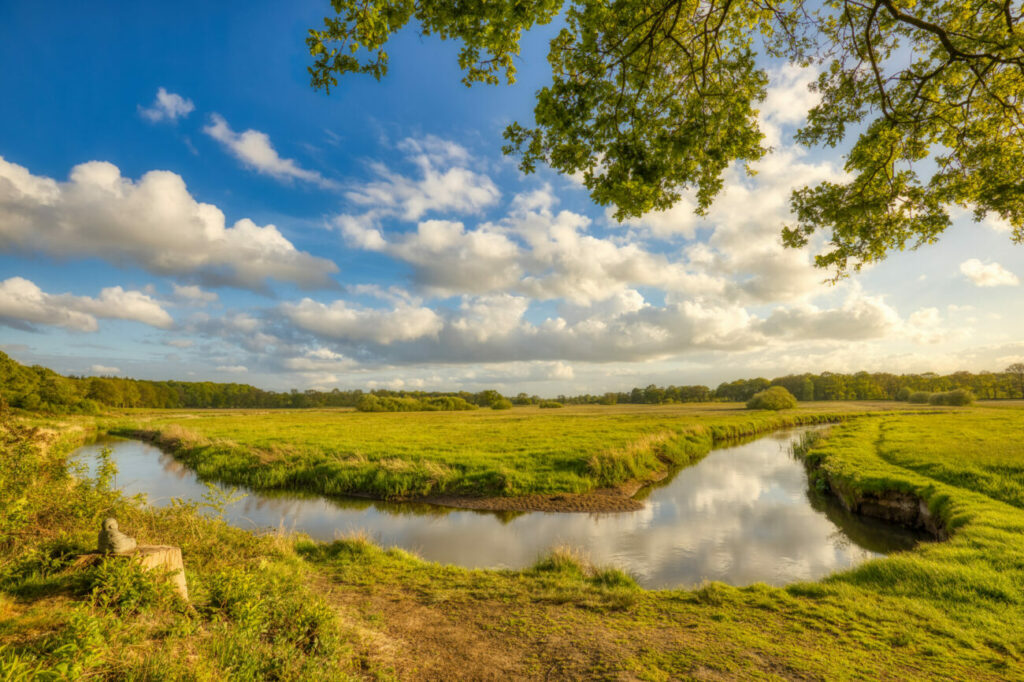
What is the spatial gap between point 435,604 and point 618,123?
979 centimetres

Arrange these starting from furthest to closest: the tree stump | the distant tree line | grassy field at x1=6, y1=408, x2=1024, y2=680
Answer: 1. the distant tree line
2. the tree stump
3. grassy field at x1=6, y1=408, x2=1024, y2=680

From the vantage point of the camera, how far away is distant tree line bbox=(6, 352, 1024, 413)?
6366cm

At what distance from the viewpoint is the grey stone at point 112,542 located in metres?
5.34

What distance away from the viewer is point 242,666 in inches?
170

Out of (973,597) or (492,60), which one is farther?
(973,597)

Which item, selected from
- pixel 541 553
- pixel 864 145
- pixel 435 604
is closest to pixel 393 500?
pixel 541 553

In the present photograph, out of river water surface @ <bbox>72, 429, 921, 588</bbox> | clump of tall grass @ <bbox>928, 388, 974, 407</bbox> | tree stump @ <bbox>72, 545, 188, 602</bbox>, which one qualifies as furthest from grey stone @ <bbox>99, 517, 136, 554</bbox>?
clump of tall grass @ <bbox>928, 388, 974, 407</bbox>

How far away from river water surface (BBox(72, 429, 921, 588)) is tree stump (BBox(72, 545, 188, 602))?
11.8 ft

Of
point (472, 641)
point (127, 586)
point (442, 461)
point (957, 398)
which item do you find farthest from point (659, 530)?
point (957, 398)

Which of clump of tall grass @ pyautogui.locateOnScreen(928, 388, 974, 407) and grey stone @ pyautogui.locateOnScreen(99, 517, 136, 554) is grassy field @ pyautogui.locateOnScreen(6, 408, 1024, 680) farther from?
clump of tall grass @ pyautogui.locateOnScreen(928, 388, 974, 407)

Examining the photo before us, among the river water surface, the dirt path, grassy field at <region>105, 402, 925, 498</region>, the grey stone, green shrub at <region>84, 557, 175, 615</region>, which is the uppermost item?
the grey stone

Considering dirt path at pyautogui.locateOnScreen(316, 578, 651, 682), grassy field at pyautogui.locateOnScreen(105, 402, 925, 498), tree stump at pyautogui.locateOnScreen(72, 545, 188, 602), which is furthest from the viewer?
grassy field at pyautogui.locateOnScreen(105, 402, 925, 498)

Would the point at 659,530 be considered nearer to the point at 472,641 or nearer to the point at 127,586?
the point at 472,641

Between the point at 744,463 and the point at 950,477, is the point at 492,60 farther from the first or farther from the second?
the point at 744,463
